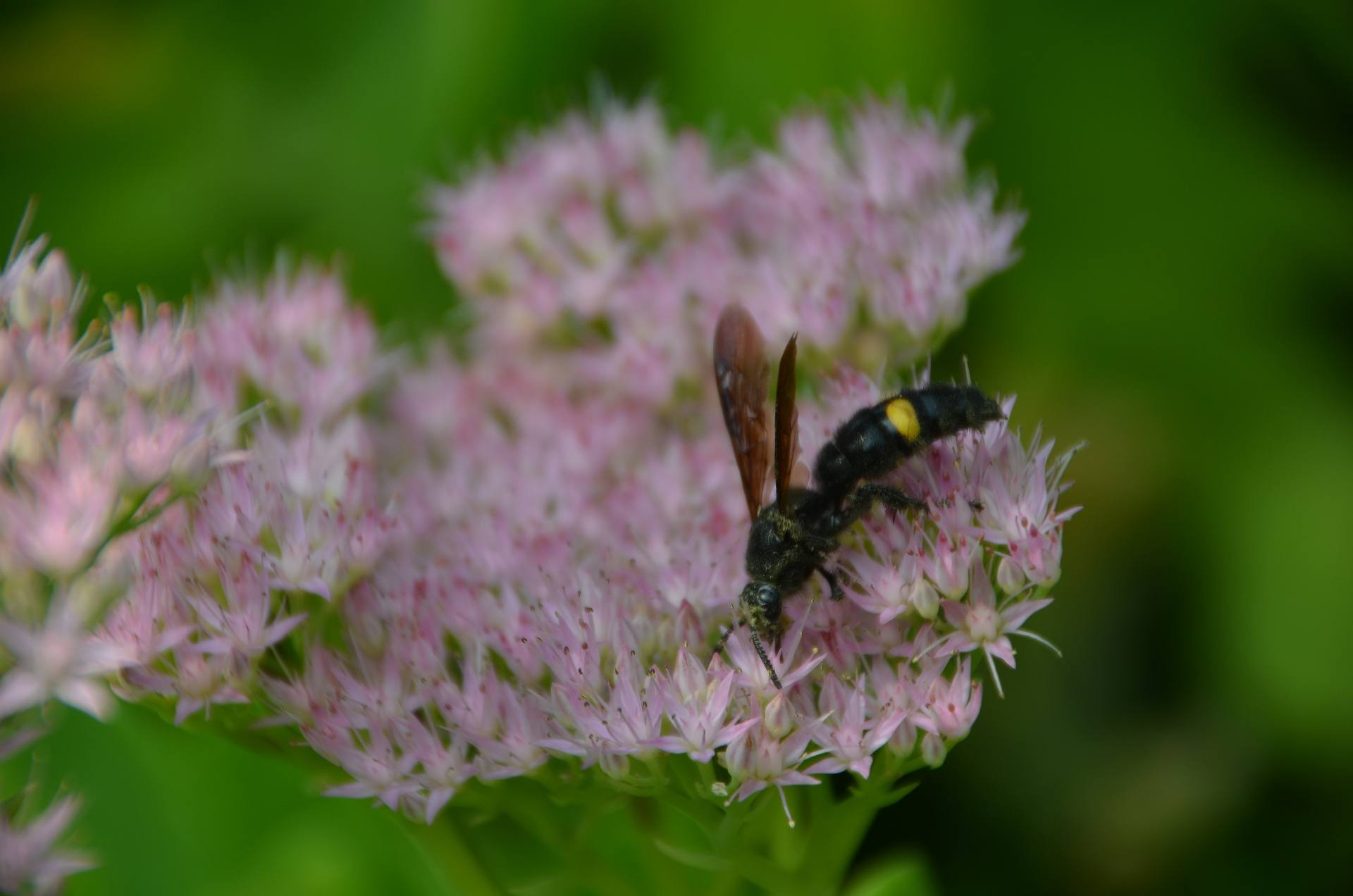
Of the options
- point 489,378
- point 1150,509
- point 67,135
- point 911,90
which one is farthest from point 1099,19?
point 67,135

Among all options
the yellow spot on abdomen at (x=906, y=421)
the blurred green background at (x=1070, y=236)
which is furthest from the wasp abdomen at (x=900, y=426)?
the blurred green background at (x=1070, y=236)

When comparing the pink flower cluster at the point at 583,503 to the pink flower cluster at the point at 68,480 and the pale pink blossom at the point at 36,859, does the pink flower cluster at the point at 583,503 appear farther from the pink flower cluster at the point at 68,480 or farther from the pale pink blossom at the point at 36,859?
the pale pink blossom at the point at 36,859

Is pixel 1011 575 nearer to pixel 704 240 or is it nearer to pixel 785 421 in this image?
pixel 785 421

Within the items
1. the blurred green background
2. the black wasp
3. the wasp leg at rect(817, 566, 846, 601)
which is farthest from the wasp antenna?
the blurred green background

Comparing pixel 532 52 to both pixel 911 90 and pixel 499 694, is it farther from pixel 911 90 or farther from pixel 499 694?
pixel 499 694

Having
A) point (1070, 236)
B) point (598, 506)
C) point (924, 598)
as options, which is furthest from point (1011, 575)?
point (1070, 236)
